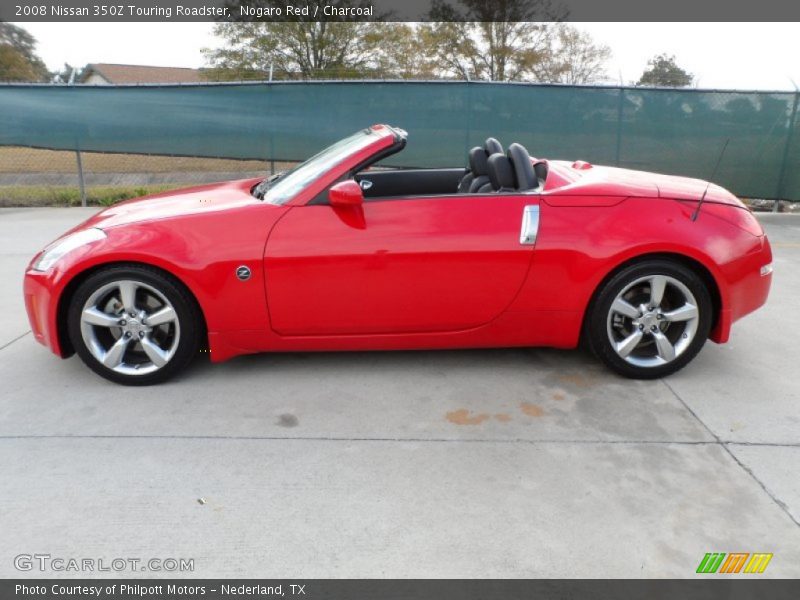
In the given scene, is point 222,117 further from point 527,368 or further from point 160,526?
point 160,526

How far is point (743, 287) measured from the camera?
11.8ft

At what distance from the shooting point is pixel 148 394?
346 centimetres

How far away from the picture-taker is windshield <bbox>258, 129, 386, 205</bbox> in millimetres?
3539

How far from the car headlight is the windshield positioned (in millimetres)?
936

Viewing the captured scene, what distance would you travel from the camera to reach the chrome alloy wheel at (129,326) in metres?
3.42

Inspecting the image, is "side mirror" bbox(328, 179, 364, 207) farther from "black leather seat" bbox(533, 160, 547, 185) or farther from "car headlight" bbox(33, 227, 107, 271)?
"car headlight" bbox(33, 227, 107, 271)

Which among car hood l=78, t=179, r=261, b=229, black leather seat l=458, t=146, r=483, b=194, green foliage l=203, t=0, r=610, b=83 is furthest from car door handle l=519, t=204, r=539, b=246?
green foliage l=203, t=0, r=610, b=83

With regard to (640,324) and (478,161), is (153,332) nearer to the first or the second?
(478,161)

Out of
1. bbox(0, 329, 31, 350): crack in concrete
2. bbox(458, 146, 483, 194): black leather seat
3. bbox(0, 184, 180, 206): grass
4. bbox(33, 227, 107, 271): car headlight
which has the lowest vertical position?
bbox(0, 329, 31, 350): crack in concrete

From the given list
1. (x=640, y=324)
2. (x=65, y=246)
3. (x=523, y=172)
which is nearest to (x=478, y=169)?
(x=523, y=172)

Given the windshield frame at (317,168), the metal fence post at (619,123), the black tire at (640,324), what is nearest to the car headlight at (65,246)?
the windshield frame at (317,168)

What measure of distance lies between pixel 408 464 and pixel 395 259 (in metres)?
1.10

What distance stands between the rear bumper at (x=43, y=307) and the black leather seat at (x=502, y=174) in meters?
2.47

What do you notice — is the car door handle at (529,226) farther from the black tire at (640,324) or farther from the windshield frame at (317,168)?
the windshield frame at (317,168)
